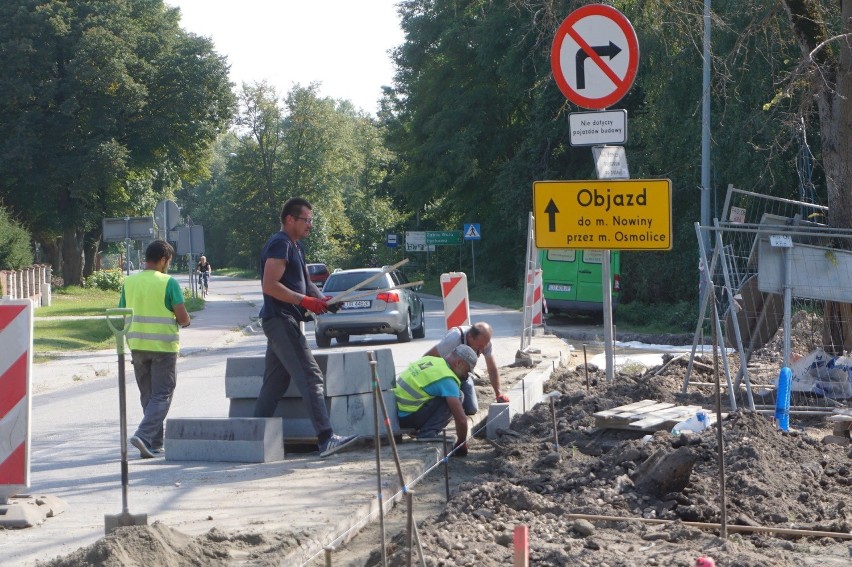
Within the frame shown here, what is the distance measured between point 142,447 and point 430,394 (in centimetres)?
230

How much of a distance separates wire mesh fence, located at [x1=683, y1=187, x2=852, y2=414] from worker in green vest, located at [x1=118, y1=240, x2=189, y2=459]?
15.0ft

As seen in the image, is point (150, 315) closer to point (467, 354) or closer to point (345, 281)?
point (467, 354)

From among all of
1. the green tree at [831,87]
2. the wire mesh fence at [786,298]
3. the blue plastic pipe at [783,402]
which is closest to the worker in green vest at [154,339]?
the wire mesh fence at [786,298]

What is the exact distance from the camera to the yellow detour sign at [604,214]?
9.08 metres

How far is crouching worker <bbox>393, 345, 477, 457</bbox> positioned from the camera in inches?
349

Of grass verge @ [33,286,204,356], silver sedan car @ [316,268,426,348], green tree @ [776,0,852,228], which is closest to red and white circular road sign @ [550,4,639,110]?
green tree @ [776,0,852,228]

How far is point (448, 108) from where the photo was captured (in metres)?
49.4

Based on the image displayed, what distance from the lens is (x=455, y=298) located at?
52.9 feet

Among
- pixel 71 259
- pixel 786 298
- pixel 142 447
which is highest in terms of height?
pixel 71 259

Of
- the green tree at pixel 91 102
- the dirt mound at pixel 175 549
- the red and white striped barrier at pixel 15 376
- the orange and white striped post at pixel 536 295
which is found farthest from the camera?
the green tree at pixel 91 102

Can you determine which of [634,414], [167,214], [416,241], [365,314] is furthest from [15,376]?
[416,241]

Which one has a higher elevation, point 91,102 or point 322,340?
point 91,102

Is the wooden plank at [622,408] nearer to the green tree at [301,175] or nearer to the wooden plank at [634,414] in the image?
the wooden plank at [634,414]

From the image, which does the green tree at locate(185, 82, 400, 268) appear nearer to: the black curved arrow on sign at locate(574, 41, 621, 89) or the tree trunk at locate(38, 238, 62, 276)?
the tree trunk at locate(38, 238, 62, 276)
